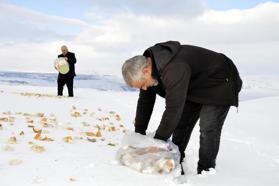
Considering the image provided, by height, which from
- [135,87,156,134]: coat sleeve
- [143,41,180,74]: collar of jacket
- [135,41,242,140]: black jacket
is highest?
[143,41,180,74]: collar of jacket

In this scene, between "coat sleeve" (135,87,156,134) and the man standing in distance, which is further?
the man standing in distance

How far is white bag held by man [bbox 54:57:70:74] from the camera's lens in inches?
497

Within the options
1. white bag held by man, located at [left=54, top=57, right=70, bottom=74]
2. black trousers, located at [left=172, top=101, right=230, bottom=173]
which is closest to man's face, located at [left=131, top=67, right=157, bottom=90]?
black trousers, located at [left=172, top=101, right=230, bottom=173]

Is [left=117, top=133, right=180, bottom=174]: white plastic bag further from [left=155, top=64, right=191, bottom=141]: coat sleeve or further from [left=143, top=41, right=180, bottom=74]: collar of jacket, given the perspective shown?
[left=143, top=41, right=180, bottom=74]: collar of jacket

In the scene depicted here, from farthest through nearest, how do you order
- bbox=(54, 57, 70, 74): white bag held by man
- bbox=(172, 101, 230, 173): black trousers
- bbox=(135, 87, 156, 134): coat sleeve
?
bbox=(54, 57, 70, 74): white bag held by man
bbox=(135, 87, 156, 134): coat sleeve
bbox=(172, 101, 230, 173): black trousers

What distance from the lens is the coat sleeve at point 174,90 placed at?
3295mm

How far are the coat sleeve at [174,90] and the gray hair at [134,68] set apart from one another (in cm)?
18

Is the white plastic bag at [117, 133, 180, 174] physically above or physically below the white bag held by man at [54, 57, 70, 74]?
below

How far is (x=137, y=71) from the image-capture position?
3.31m

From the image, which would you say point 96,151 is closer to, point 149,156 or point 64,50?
point 149,156

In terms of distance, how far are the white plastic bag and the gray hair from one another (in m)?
→ 0.61

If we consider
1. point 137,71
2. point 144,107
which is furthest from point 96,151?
point 137,71

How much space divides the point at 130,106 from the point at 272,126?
3.99m

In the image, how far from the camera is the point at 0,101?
907 cm
